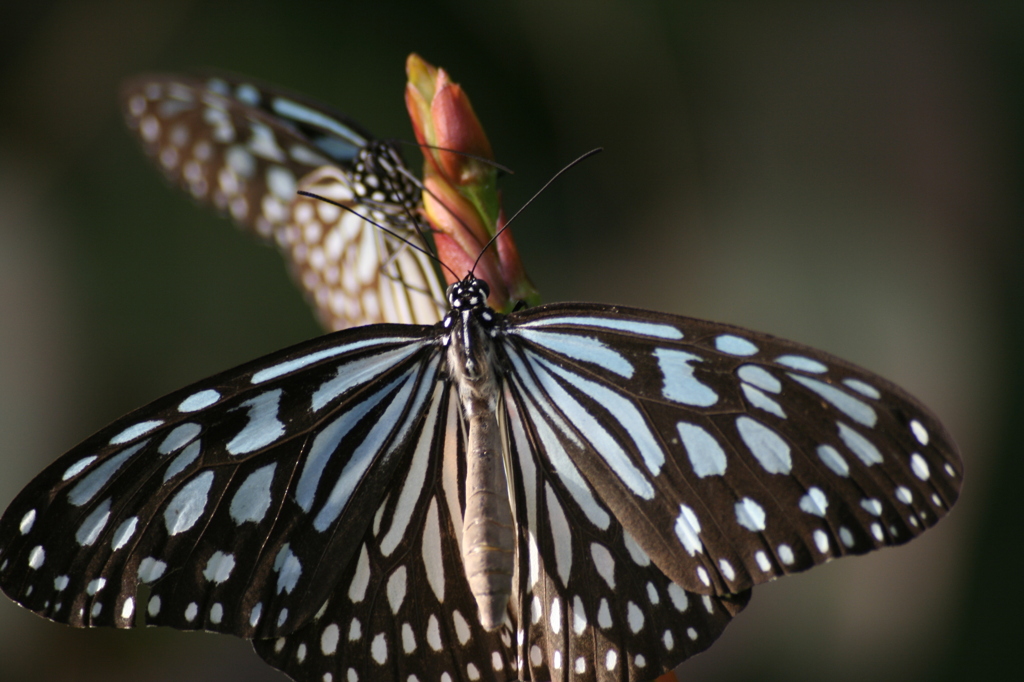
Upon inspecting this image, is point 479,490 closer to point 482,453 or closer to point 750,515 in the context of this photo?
point 482,453

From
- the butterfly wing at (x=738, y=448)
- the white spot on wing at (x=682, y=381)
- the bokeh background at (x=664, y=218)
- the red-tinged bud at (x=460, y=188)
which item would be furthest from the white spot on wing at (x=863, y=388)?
the bokeh background at (x=664, y=218)

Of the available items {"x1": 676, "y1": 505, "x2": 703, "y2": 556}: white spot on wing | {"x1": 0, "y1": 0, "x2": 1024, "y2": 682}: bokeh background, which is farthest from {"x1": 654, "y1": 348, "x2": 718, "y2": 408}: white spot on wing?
{"x1": 0, "y1": 0, "x2": 1024, "y2": 682}: bokeh background

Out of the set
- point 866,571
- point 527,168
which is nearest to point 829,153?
point 527,168

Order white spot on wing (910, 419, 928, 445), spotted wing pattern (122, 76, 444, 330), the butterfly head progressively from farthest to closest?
spotted wing pattern (122, 76, 444, 330), the butterfly head, white spot on wing (910, 419, 928, 445)

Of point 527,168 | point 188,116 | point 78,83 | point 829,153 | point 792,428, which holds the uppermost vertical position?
point 78,83

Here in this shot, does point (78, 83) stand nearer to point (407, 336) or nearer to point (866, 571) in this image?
point (407, 336)

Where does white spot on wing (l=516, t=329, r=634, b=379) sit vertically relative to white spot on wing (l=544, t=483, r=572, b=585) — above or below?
above

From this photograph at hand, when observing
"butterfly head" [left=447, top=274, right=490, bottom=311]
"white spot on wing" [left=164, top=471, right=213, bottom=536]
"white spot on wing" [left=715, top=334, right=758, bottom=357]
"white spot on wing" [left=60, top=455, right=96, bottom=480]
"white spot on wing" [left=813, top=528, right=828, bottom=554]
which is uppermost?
"butterfly head" [left=447, top=274, right=490, bottom=311]

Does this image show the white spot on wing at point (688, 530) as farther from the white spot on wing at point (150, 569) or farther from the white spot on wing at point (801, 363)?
the white spot on wing at point (150, 569)

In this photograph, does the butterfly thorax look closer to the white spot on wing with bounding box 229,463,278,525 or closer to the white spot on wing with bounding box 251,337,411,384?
the white spot on wing with bounding box 251,337,411,384
